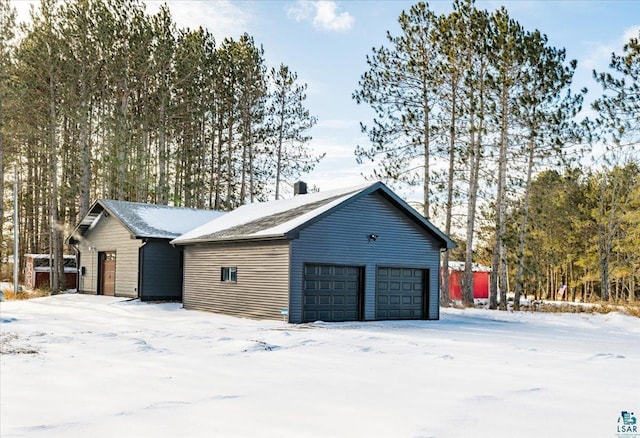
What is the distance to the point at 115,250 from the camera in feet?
93.1

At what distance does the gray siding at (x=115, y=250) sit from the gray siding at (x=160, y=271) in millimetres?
564

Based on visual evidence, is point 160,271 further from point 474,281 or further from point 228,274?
point 474,281

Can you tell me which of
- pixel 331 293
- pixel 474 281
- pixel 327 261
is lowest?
pixel 474 281

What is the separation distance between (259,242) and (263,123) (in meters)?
21.3

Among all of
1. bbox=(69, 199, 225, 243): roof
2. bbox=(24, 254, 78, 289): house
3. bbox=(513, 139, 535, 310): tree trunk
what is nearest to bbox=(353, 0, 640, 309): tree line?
bbox=(513, 139, 535, 310): tree trunk

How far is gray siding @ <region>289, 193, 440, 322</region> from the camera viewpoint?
18719mm

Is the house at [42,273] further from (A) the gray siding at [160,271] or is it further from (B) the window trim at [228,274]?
(B) the window trim at [228,274]

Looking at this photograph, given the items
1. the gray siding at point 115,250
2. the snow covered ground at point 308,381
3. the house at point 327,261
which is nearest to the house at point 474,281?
the house at point 327,261

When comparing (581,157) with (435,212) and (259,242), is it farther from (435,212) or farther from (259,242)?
(259,242)

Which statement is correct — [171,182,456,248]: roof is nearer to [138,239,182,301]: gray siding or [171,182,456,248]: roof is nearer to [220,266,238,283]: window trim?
[220,266,238,283]: window trim

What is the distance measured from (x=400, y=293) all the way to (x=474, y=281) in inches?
1001

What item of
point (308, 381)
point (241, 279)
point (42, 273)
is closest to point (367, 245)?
point (241, 279)

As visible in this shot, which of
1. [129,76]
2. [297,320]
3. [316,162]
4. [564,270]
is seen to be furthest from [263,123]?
[564,270]

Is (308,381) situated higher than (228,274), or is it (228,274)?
(228,274)
